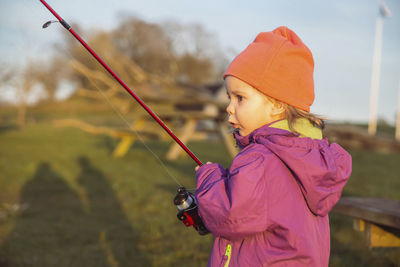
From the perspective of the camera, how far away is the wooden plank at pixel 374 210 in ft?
7.81

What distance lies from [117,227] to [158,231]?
22.0 inches

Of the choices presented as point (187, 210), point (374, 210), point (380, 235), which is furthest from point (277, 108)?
point (380, 235)

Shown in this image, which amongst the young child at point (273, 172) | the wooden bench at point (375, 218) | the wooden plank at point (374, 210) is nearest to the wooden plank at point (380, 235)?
the wooden bench at point (375, 218)

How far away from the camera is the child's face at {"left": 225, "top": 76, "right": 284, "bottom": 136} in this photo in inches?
65.1

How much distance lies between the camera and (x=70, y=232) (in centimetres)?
419

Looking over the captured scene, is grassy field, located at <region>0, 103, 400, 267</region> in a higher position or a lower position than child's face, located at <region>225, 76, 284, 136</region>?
lower

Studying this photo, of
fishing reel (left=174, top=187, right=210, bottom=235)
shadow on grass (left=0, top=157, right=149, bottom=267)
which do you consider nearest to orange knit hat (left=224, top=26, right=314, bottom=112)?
fishing reel (left=174, top=187, right=210, bottom=235)

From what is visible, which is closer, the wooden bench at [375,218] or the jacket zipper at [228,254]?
the jacket zipper at [228,254]

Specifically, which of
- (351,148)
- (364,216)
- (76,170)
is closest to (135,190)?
(76,170)

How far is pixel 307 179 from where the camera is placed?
1478mm

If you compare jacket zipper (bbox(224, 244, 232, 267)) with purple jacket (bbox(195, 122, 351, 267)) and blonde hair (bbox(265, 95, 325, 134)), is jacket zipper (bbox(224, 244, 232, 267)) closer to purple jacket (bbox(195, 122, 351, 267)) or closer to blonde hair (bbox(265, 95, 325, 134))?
purple jacket (bbox(195, 122, 351, 267))

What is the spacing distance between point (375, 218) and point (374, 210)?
0.17ft

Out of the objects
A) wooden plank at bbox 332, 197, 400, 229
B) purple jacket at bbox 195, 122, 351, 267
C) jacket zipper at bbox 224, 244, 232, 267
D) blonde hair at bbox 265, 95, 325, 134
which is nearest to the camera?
purple jacket at bbox 195, 122, 351, 267

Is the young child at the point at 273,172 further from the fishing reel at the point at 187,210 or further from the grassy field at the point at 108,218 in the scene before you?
the grassy field at the point at 108,218
